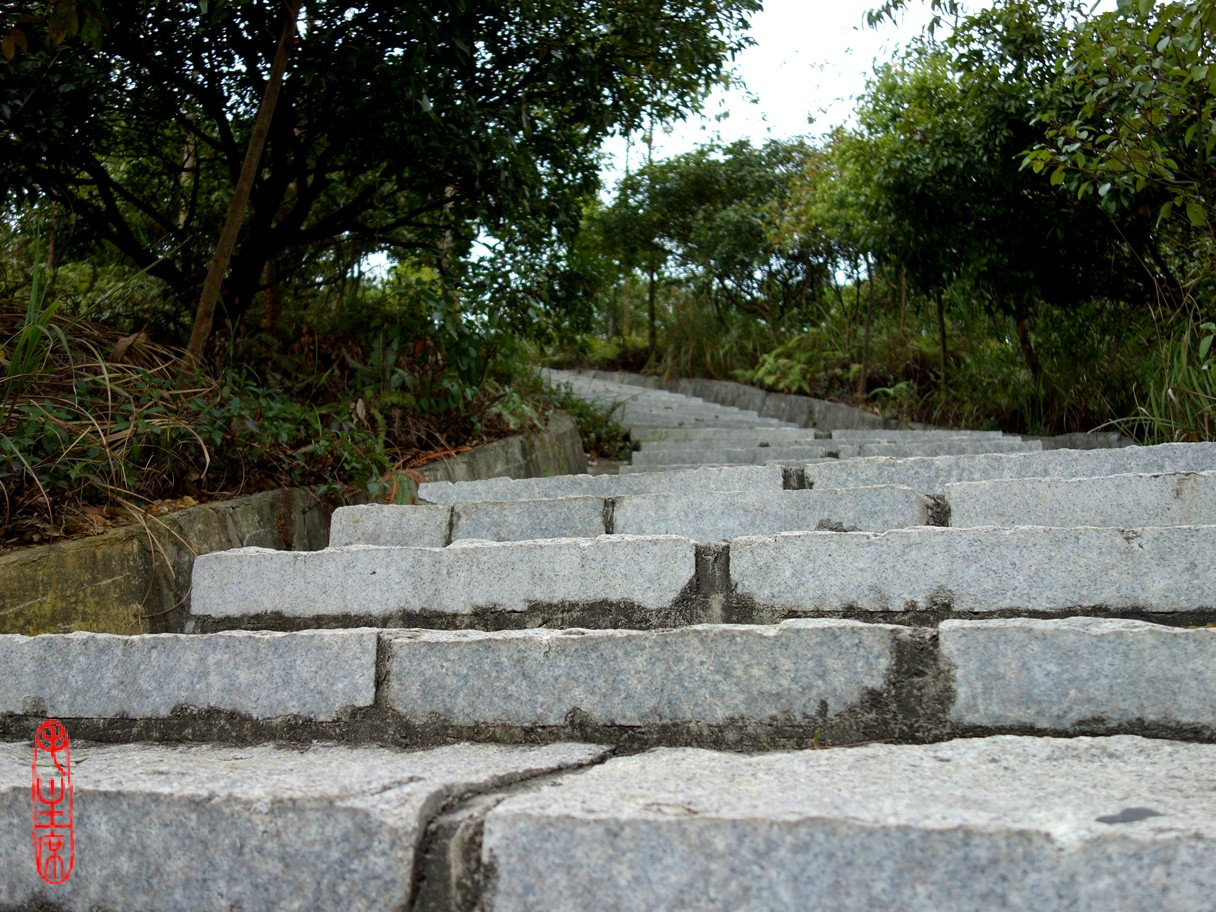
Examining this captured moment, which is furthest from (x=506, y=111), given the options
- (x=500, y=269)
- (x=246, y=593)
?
(x=246, y=593)

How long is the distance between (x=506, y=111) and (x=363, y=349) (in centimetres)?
118

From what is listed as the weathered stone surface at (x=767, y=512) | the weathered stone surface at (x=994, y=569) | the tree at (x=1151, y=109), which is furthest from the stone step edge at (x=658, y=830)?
the tree at (x=1151, y=109)

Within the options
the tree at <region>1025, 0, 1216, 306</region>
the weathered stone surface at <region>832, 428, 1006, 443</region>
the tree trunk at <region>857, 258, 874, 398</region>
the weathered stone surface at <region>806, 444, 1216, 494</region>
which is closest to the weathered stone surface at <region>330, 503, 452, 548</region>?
the weathered stone surface at <region>806, 444, 1216, 494</region>

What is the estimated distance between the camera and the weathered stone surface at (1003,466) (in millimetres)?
2814

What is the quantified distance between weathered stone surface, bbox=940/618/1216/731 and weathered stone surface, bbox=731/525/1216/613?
0.34 m

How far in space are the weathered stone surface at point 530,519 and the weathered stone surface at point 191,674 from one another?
100 cm

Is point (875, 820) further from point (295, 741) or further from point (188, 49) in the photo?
point (188, 49)

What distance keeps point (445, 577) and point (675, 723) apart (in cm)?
76

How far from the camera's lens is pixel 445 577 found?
203 centimetres

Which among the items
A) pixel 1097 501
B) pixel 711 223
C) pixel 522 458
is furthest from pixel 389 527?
pixel 711 223

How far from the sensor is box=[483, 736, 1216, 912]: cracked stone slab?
86 centimetres

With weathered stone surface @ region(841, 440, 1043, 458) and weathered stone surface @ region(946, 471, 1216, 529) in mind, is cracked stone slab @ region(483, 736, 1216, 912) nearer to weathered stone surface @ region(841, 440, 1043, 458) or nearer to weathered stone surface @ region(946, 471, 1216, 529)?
weathered stone surface @ region(946, 471, 1216, 529)

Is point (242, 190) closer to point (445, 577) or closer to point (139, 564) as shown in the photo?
point (139, 564)

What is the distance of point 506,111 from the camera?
4160 millimetres
